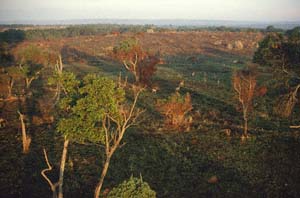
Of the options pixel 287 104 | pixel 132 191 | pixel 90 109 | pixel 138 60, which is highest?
pixel 90 109

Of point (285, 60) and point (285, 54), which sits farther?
point (285, 54)

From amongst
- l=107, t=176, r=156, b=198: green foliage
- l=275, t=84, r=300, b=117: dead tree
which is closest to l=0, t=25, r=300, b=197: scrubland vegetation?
l=107, t=176, r=156, b=198: green foliage

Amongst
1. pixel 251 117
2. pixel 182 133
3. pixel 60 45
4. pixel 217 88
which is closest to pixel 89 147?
pixel 182 133

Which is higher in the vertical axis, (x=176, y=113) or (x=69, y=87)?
(x=69, y=87)

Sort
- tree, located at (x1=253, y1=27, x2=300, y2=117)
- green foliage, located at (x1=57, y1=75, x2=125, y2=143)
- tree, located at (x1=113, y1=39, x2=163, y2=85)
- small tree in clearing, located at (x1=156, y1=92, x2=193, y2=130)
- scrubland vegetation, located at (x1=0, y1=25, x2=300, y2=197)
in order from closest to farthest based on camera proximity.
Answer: green foliage, located at (x1=57, y1=75, x2=125, y2=143)
scrubland vegetation, located at (x1=0, y1=25, x2=300, y2=197)
tree, located at (x1=253, y1=27, x2=300, y2=117)
small tree in clearing, located at (x1=156, y1=92, x2=193, y2=130)
tree, located at (x1=113, y1=39, x2=163, y2=85)

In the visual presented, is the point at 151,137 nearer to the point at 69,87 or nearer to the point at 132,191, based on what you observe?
the point at 69,87

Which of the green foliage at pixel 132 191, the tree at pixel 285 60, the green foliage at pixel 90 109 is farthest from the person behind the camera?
the tree at pixel 285 60

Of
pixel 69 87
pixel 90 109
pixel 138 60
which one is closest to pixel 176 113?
pixel 69 87

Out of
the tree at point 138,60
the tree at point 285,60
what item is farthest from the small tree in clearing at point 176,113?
the tree at point 138,60

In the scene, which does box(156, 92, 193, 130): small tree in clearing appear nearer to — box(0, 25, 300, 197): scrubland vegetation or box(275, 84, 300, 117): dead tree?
box(0, 25, 300, 197): scrubland vegetation

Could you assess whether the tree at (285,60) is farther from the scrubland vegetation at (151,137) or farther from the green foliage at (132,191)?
the green foliage at (132,191)

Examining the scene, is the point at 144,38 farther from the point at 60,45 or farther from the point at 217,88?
the point at 217,88
